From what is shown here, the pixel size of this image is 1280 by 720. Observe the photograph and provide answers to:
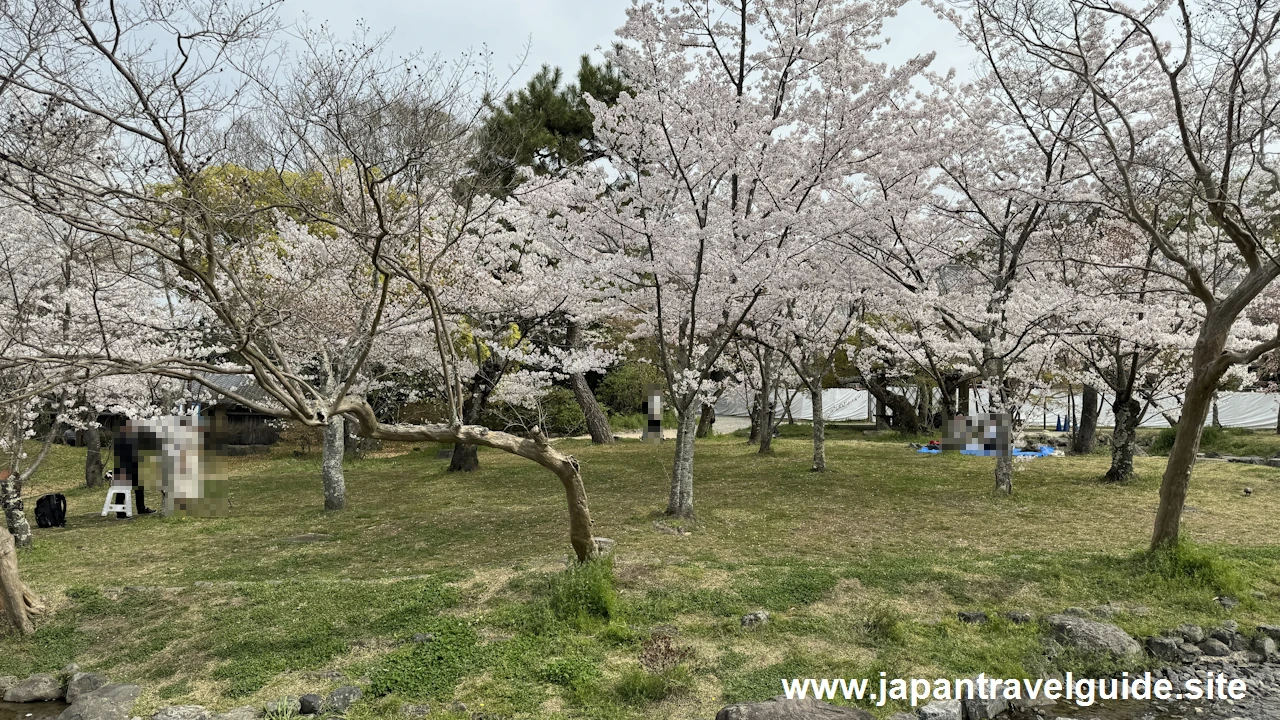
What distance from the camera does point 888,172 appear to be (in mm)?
10648

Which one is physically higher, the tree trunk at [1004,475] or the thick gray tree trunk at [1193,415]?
the thick gray tree trunk at [1193,415]

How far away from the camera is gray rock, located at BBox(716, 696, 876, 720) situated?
3807 mm

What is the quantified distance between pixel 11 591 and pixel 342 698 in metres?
3.41

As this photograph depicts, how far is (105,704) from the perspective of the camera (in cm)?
445

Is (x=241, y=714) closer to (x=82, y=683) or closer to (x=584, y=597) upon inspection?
(x=82, y=683)

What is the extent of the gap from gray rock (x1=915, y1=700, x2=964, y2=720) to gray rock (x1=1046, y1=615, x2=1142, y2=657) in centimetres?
141

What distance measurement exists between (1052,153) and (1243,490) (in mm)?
5809

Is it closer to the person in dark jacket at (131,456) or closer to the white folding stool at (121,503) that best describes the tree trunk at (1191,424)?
the person in dark jacket at (131,456)

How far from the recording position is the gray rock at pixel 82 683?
4.77 metres

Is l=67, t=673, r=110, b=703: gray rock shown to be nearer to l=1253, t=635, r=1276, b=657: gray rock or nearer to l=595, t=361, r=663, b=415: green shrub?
l=1253, t=635, r=1276, b=657: gray rock

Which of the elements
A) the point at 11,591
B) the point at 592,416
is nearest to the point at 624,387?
the point at 592,416

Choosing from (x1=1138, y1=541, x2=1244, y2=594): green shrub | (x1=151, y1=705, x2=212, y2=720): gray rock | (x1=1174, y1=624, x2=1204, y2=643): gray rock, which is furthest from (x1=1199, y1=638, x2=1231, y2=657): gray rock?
(x1=151, y1=705, x2=212, y2=720): gray rock

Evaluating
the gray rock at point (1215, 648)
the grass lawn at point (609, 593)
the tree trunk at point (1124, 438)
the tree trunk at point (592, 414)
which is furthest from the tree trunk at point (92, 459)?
the tree trunk at point (1124, 438)

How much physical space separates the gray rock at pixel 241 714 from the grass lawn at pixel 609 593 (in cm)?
20
